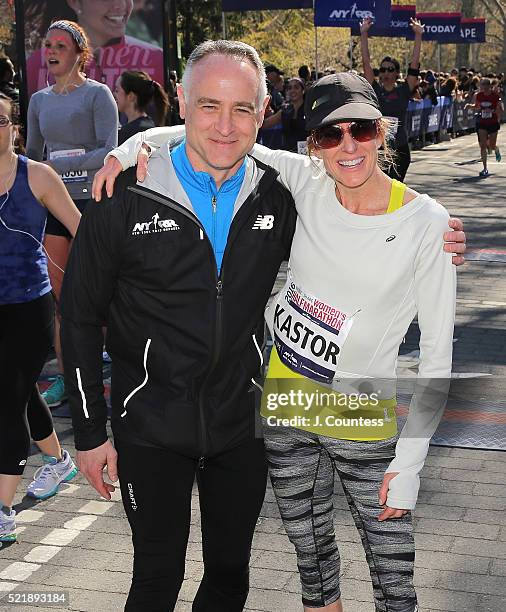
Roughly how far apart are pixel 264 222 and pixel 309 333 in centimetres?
36

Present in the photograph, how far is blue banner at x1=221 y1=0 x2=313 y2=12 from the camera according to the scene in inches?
932

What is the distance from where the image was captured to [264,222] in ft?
10.8

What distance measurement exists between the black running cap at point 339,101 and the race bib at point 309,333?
506 millimetres

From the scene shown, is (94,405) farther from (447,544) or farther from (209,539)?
(447,544)

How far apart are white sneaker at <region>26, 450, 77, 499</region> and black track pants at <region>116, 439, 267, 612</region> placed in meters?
2.25

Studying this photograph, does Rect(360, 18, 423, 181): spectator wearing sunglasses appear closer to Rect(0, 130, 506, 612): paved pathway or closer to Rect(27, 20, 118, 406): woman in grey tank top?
Rect(27, 20, 118, 406): woman in grey tank top

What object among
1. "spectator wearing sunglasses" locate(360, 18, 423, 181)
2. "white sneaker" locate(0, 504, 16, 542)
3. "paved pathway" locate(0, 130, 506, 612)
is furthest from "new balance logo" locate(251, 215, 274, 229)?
"spectator wearing sunglasses" locate(360, 18, 423, 181)

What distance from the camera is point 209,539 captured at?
3438mm

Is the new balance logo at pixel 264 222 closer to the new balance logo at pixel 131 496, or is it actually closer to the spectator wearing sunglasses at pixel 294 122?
the new balance logo at pixel 131 496

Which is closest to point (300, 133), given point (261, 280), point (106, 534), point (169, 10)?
point (169, 10)

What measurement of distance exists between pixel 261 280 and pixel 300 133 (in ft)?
38.1

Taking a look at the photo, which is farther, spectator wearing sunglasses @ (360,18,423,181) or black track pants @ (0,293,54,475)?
spectator wearing sunglasses @ (360,18,423,181)

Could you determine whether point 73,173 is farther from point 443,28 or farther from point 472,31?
point 472,31

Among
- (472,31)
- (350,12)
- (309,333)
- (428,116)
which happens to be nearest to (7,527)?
(309,333)
